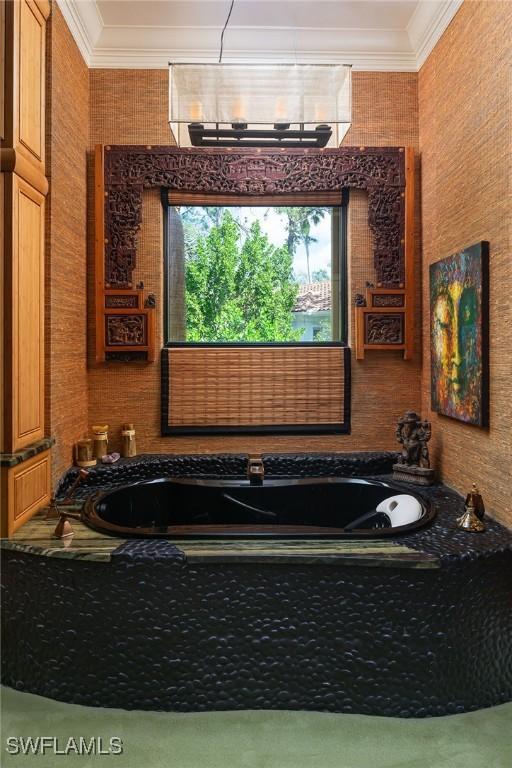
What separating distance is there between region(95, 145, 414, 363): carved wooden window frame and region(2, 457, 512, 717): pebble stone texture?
1512 millimetres

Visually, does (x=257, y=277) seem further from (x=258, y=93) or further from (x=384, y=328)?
(x=258, y=93)

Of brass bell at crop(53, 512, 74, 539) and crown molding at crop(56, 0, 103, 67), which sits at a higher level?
crown molding at crop(56, 0, 103, 67)

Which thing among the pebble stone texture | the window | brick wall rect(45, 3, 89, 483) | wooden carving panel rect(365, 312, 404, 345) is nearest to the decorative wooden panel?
brick wall rect(45, 3, 89, 483)

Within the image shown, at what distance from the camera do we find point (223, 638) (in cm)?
176

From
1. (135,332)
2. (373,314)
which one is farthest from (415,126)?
(135,332)

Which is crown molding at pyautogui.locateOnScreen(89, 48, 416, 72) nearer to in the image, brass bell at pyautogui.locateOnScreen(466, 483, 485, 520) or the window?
the window

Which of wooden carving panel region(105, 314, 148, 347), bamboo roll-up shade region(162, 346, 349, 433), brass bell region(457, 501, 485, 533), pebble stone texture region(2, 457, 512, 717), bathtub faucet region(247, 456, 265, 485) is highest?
wooden carving panel region(105, 314, 148, 347)

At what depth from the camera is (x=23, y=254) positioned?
2.09 metres

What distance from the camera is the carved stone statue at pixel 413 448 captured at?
2674 mm

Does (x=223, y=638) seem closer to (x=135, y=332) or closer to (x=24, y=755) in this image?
(x=24, y=755)

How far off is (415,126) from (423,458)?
1.95 meters

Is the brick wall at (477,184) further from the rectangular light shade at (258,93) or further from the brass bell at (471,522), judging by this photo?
the rectangular light shade at (258,93)

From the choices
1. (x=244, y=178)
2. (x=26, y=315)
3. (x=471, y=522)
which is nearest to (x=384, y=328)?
(x=244, y=178)

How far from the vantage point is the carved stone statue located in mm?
2674
